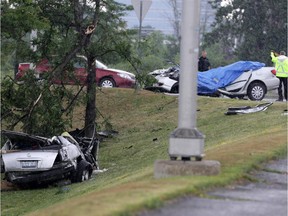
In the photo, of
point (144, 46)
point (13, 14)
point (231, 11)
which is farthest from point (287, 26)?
point (13, 14)

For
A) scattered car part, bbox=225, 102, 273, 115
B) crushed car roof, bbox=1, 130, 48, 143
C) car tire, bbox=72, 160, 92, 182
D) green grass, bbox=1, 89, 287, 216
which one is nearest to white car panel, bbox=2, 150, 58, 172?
crushed car roof, bbox=1, 130, 48, 143

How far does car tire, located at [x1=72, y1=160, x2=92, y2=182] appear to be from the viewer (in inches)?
816

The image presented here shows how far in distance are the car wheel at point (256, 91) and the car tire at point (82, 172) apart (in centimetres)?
1103

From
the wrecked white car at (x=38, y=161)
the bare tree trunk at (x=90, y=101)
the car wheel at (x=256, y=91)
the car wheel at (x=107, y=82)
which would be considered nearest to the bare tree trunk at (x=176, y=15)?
the car wheel at (x=107, y=82)

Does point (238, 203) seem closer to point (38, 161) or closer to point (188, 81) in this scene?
point (188, 81)

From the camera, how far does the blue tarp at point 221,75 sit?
102ft

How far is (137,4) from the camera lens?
26.3 metres

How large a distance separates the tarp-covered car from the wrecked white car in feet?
34.8

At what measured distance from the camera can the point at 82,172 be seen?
2086 centimetres

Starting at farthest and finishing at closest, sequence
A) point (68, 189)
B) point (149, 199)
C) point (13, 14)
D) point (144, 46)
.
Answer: point (144, 46)
point (13, 14)
point (68, 189)
point (149, 199)

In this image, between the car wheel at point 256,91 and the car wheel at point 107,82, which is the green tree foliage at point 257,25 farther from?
the car wheel at point 256,91

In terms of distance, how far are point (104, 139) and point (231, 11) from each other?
111 feet

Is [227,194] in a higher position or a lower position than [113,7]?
lower

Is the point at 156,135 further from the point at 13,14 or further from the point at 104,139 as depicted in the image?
the point at 13,14
